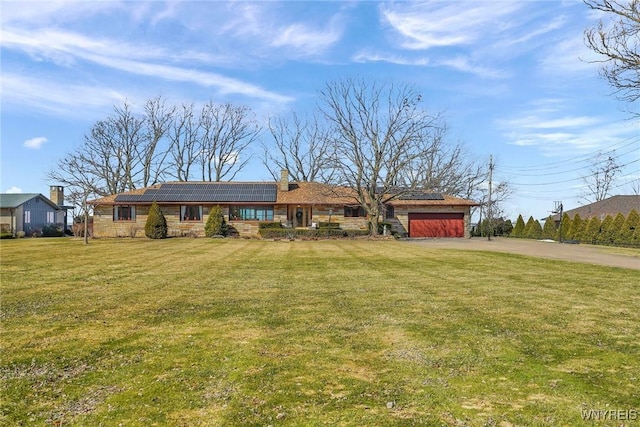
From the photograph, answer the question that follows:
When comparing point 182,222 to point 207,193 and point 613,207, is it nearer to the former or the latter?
point 207,193

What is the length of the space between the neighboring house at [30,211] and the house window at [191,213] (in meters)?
15.6

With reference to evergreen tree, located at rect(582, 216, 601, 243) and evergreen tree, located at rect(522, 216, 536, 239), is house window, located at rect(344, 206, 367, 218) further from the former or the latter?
evergreen tree, located at rect(522, 216, 536, 239)

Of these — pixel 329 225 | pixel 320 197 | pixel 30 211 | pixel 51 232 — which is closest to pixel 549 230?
pixel 329 225

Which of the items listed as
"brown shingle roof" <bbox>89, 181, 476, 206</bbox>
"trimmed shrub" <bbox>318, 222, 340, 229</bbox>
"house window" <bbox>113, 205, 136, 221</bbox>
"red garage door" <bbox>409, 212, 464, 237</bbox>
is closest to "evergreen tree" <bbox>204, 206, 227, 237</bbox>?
"brown shingle roof" <bbox>89, 181, 476, 206</bbox>

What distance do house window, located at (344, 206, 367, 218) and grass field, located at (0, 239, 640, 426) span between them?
81.7 ft

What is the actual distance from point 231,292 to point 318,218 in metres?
25.6

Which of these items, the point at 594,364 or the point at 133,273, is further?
the point at 133,273

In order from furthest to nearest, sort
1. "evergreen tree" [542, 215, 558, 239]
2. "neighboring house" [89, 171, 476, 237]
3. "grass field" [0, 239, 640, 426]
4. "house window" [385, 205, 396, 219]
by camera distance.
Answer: "evergreen tree" [542, 215, 558, 239] < "house window" [385, 205, 396, 219] < "neighboring house" [89, 171, 476, 237] < "grass field" [0, 239, 640, 426]

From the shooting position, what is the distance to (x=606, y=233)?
32969 millimetres

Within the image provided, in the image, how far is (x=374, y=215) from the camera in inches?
1266

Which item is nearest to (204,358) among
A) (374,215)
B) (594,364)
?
(594,364)

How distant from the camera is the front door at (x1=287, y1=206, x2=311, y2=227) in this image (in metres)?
35.3

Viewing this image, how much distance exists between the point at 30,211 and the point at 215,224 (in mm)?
22471

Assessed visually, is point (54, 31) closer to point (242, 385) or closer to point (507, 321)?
point (242, 385)
